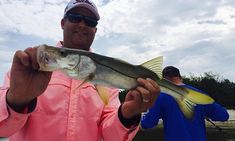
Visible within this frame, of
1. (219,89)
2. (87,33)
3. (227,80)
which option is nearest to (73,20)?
(87,33)

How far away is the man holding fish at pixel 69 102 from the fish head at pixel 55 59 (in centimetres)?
2

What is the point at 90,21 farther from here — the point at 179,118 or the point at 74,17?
the point at 179,118

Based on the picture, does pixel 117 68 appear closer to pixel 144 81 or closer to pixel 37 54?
pixel 144 81

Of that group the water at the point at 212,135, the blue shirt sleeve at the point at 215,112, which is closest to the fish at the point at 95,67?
the blue shirt sleeve at the point at 215,112

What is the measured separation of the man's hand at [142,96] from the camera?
402 centimetres

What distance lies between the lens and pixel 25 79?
3818 millimetres

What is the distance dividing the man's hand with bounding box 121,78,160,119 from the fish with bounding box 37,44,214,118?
7 cm

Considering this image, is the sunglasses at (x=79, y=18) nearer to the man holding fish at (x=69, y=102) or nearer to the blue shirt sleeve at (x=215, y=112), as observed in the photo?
the man holding fish at (x=69, y=102)

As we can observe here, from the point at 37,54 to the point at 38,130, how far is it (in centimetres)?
97

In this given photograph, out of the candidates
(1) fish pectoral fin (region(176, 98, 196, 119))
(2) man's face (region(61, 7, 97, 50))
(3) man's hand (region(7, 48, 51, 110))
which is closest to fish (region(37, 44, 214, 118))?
(3) man's hand (region(7, 48, 51, 110))

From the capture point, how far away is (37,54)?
365 cm

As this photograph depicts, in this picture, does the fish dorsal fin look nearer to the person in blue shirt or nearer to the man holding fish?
the man holding fish

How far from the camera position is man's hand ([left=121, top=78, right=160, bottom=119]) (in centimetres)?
402

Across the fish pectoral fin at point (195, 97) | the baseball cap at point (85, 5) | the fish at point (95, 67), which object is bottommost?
the fish pectoral fin at point (195, 97)
